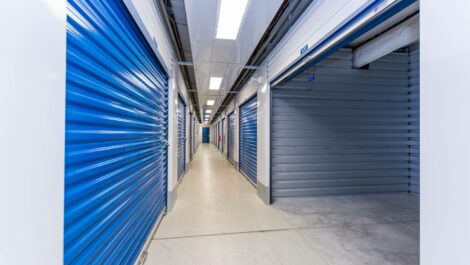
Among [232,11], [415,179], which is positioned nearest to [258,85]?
[232,11]

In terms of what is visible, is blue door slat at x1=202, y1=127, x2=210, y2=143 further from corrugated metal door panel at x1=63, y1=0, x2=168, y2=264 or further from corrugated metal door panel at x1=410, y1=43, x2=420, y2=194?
corrugated metal door panel at x1=63, y1=0, x2=168, y2=264

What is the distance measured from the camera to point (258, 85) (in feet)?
13.3

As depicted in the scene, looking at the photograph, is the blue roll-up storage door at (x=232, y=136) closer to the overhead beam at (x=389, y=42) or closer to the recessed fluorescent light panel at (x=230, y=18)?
the overhead beam at (x=389, y=42)

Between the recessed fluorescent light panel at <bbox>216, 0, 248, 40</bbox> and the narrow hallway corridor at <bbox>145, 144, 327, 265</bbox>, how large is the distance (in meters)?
2.76

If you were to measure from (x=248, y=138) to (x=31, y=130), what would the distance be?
4829 mm

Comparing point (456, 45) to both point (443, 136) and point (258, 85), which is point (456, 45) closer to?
point (443, 136)

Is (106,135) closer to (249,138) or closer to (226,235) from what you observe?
(226,235)

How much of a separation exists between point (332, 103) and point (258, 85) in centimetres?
170

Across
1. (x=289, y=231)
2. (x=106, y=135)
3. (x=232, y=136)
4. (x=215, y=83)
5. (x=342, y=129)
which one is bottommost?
(x=289, y=231)

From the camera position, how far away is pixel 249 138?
5.20 m

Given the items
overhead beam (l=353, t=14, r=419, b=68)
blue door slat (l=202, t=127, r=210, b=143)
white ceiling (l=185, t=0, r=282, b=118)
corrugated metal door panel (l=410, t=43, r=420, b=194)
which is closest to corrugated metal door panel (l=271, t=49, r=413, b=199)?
corrugated metal door panel (l=410, t=43, r=420, b=194)

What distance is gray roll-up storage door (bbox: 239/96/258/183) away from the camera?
4.71 meters

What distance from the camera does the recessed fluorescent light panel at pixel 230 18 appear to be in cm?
193

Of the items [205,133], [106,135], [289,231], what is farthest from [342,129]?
[205,133]
